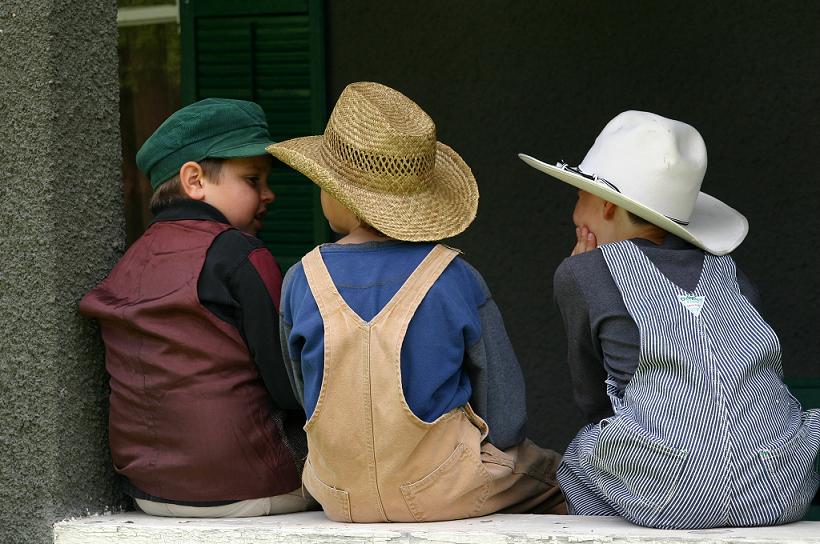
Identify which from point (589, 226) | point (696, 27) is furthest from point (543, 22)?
point (589, 226)

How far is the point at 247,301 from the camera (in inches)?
111

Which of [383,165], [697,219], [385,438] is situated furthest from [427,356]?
[697,219]

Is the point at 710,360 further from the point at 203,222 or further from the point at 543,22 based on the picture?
the point at 543,22

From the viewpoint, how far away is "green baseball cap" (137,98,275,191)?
9.96ft

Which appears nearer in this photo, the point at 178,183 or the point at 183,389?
the point at 183,389

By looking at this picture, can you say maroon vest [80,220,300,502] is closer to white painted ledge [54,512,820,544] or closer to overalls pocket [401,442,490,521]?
white painted ledge [54,512,820,544]

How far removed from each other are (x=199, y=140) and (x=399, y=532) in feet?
3.74

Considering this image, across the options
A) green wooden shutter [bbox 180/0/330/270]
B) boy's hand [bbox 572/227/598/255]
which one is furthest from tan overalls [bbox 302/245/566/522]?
green wooden shutter [bbox 180/0/330/270]

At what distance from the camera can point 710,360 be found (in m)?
2.57

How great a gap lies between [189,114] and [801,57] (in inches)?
93.5

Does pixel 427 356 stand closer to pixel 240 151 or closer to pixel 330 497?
pixel 330 497

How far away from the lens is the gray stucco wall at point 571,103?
4.32 meters

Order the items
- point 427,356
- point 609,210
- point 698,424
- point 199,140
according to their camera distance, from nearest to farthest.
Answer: point 698,424
point 427,356
point 609,210
point 199,140

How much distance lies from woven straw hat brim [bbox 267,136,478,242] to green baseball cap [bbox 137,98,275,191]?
19 cm
